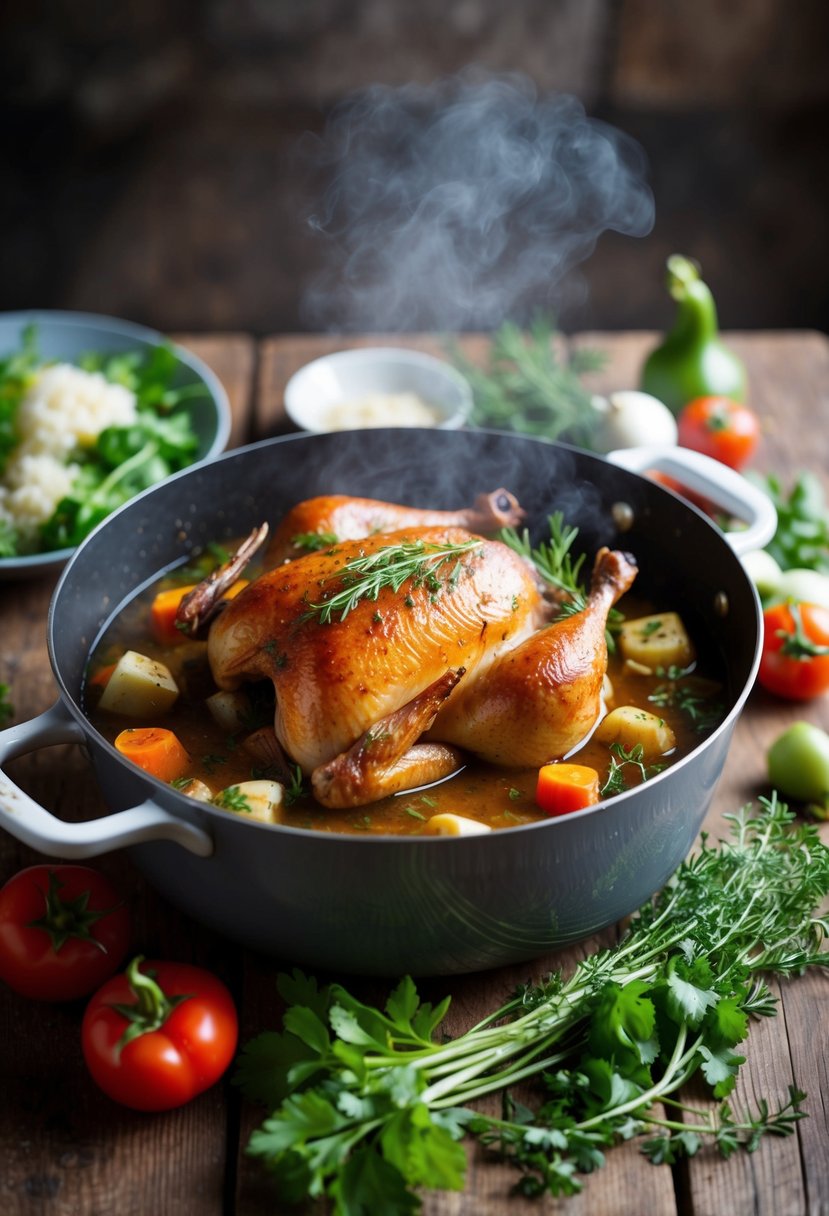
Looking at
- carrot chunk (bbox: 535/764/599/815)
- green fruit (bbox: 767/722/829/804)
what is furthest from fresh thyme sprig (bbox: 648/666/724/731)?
carrot chunk (bbox: 535/764/599/815)

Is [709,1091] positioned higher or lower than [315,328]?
higher

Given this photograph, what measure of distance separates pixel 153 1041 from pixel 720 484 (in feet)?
5.94

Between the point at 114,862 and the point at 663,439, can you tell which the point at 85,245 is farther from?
the point at 114,862

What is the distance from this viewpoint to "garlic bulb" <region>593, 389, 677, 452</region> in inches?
142

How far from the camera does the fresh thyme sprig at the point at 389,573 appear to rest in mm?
2232

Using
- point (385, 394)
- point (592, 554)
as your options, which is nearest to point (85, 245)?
point (385, 394)

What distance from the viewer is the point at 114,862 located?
248cm

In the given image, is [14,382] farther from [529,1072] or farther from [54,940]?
[529,1072]

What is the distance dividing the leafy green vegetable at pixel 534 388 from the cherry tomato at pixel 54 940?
2.21 m

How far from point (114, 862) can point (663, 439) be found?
7.14 feet

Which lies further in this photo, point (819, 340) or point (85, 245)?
point (85, 245)

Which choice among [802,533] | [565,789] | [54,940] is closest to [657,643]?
[565,789]

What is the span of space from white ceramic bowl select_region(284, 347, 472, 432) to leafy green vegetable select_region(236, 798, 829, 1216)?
211cm

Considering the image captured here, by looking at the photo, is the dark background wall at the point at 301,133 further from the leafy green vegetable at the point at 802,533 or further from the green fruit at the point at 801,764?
the green fruit at the point at 801,764
